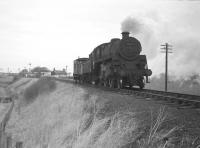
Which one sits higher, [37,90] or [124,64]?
[124,64]

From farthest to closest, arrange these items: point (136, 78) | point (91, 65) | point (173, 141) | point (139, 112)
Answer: point (91, 65)
point (136, 78)
point (139, 112)
point (173, 141)

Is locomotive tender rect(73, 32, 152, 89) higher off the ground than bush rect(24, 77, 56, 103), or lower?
higher

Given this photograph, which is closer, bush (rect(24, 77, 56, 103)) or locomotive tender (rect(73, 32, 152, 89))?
locomotive tender (rect(73, 32, 152, 89))

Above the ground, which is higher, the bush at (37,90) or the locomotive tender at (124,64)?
the locomotive tender at (124,64)

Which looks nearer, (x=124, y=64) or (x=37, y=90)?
(x=124, y=64)

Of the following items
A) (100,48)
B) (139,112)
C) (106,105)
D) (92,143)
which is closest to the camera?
(92,143)

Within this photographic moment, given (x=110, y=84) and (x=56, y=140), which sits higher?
(x=110, y=84)

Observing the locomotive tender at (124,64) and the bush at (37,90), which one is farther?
the bush at (37,90)

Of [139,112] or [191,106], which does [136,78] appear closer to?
[191,106]

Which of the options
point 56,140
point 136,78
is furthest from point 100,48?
point 56,140

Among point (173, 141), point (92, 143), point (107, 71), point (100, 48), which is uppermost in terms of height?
point (100, 48)

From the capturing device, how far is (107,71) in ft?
67.1

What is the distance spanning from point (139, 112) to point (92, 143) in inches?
85.3

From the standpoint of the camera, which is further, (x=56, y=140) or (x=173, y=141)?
(x=56, y=140)
